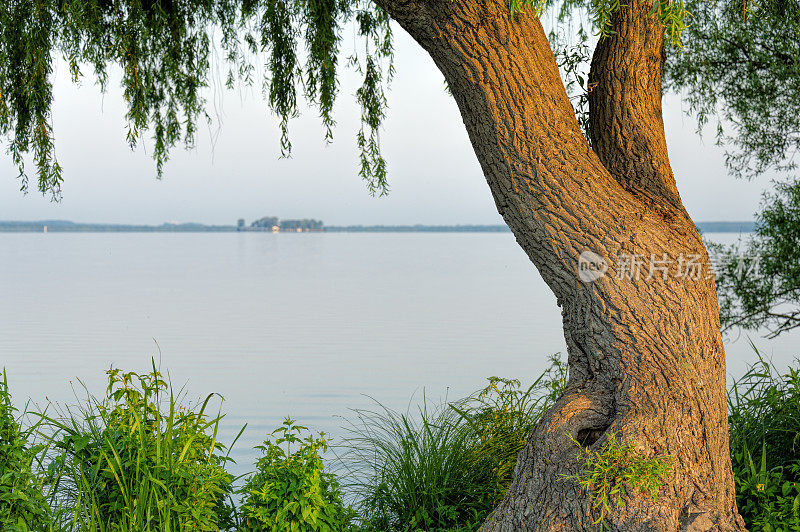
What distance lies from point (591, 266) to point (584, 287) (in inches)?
3.8

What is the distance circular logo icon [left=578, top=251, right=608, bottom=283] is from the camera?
3.02 metres

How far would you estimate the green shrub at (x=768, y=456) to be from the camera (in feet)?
10.5

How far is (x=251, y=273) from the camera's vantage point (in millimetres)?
25141

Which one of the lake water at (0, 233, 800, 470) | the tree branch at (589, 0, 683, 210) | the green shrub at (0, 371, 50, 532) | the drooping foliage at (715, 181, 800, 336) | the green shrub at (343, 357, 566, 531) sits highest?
the tree branch at (589, 0, 683, 210)

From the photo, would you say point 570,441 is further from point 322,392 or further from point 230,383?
point 230,383

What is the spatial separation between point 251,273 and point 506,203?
22717 millimetres

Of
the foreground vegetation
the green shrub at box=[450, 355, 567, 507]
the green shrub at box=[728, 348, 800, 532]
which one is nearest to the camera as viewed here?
the foreground vegetation

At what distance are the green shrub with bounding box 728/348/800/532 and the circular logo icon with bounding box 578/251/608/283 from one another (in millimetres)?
1299

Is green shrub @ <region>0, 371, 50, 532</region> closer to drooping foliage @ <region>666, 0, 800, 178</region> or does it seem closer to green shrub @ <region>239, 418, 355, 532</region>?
green shrub @ <region>239, 418, 355, 532</region>

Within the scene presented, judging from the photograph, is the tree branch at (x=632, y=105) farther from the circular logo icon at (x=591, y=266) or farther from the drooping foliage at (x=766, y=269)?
the drooping foliage at (x=766, y=269)

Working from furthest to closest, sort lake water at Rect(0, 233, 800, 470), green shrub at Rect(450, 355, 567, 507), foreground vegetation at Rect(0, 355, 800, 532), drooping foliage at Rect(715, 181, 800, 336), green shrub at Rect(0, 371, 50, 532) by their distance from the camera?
lake water at Rect(0, 233, 800, 470), drooping foliage at Rect(715, 181, 800, 336), green shrub at Rect(450, 355, 567, 507), foreground vegetation at Rect(0, 355, 800, 532), green shrub at Rect(0, 371, 50, 532)

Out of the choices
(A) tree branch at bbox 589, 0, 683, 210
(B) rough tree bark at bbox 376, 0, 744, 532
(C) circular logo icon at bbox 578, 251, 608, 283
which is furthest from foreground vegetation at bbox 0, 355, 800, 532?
(A) tree branch at bbox 589, 0, 683, 210

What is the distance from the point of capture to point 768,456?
3.83 m

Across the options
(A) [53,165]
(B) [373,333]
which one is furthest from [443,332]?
(A) [53,165]
